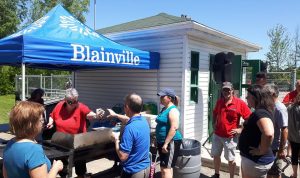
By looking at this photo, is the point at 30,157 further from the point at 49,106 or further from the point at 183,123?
the point at 49,106

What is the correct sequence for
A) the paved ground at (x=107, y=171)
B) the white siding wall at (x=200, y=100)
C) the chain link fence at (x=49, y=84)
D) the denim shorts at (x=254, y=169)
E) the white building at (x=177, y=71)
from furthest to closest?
the chain link fence at (x=49, y=84) < the white siding wall at (x=200, y=100) < the white building at (x=177, y=71) < the paved ground at (x=107, y=171) < the denim shorts at (x=254, y=169)

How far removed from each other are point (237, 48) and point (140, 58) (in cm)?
448

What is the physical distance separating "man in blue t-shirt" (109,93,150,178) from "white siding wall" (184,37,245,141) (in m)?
4.58

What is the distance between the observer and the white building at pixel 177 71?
7.73 metres

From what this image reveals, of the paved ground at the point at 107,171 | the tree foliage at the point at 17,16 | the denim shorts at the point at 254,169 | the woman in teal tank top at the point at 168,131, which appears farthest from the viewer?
the tree foliage at the point at 17,16

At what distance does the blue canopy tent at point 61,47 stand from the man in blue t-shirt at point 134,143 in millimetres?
2704

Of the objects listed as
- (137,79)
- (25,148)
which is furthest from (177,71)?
(25,148)

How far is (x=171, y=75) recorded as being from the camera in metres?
7.98

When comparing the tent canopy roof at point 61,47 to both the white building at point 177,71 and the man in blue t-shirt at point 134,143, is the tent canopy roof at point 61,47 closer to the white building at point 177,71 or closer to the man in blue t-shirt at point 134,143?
the white building at point 177,71

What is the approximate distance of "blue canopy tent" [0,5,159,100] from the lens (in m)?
5.14

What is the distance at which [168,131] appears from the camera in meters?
4.52

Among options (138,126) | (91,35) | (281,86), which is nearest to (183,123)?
(91,35)

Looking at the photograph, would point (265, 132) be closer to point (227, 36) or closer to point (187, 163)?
point (187, 163)

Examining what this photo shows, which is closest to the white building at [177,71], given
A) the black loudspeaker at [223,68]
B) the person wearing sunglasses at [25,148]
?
the black loudspeaker at [223,68]
